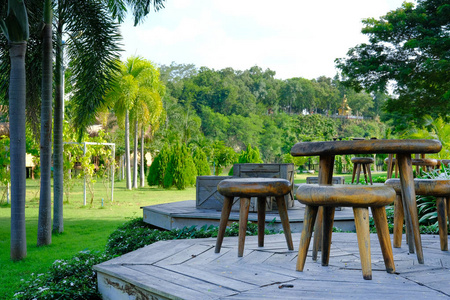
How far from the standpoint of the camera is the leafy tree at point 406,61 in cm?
1630

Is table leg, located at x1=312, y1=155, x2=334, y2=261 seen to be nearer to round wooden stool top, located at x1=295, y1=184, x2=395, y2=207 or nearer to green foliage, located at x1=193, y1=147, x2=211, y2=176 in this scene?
round wooden stool top, located at x1=295, y1=184, x2=395, y2=207

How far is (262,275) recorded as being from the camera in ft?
8.82

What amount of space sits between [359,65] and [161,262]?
16.4 metres

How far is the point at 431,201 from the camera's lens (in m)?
6.20

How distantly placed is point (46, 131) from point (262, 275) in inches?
203

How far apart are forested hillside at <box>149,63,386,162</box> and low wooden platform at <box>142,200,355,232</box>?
20096 mm

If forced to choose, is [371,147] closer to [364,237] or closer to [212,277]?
[364,237]

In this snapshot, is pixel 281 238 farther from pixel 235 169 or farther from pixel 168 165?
pixel 168 165

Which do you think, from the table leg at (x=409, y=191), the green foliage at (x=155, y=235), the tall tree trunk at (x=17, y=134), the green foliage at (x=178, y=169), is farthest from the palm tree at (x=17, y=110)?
the green foliage at (x=178, y=169)

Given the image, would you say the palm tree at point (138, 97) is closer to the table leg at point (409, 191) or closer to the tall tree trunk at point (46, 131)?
the tall tree trunk at point (46, 131)

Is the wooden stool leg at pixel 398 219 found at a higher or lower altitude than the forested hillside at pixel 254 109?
lower

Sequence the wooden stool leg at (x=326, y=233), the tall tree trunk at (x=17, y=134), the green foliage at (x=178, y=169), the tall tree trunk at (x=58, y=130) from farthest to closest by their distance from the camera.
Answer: the green foliage at (x=178, y=169), the tall tree trunk at (x=58, y=130), the tall tree trunk at (x=17, y=134), the wooden stool leg at (x=326, y=233)

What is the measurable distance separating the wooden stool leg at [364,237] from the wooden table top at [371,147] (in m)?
0.38

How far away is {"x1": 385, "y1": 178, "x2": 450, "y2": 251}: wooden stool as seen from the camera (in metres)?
3.20
